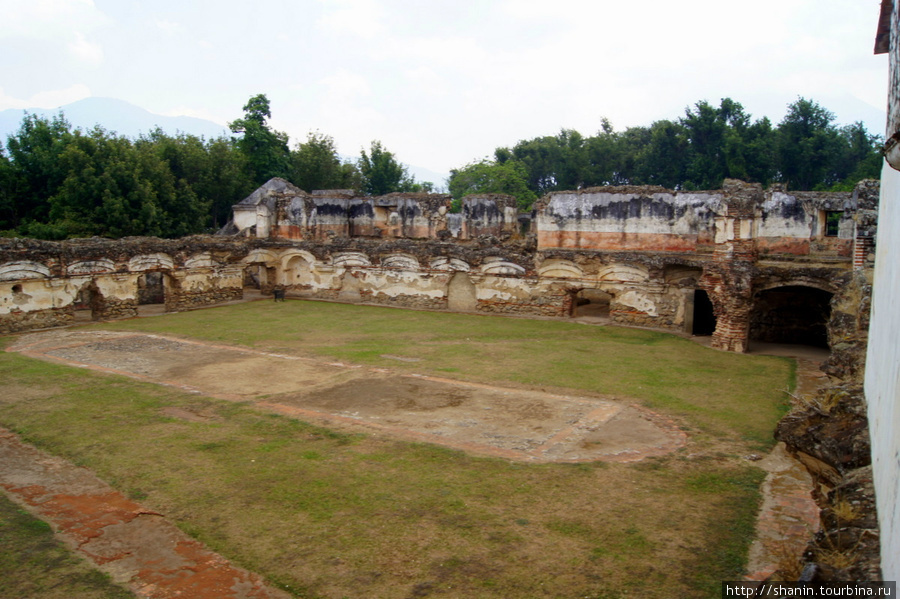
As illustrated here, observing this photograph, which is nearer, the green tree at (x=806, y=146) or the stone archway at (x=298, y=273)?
the stone archway at (x=298, y=273)

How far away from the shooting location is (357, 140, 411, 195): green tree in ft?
133

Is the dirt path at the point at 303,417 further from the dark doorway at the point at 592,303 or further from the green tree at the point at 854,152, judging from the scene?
the green tree at the point at 854,152

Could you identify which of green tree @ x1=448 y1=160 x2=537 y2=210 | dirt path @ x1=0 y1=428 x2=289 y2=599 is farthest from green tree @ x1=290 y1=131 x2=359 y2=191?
dirt path @ x1=0 y1=428 x2=289 y2=599

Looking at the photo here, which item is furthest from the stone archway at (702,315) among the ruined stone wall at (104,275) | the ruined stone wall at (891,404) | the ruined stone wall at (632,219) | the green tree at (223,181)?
the green tree at (223,181)

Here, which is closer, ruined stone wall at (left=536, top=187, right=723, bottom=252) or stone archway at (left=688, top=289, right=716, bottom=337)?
stone archway at (left=688, top=289, right=716, bottom=337)

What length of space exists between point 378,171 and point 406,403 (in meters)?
31.9

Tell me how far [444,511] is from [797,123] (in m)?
37.2

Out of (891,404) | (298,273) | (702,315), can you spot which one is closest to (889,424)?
(891,404)

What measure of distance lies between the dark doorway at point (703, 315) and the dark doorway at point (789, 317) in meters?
1.51

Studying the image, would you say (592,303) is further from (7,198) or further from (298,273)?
(7,198)

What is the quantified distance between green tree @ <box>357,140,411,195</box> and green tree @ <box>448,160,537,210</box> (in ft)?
14.1

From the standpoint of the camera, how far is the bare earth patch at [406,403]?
28.3ft

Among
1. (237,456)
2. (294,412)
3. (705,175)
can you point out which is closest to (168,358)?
(294,412)

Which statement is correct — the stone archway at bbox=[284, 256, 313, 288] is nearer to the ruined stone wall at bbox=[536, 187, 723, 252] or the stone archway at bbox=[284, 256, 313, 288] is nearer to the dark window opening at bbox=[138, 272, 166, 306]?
the dark window opening at bbox=[138, 272, 166, 306]
